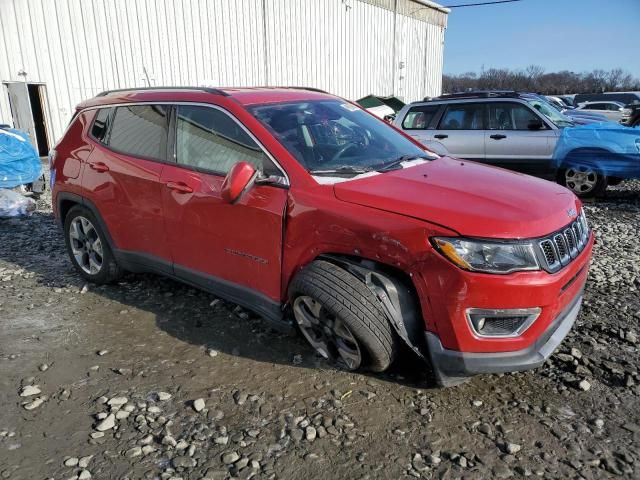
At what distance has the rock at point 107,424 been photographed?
2529mm

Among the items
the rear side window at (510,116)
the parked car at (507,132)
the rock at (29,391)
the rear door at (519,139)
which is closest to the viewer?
the rock at (29,391)

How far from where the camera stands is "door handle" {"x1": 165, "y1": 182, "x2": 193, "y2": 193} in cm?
330

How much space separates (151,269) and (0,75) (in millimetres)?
9186

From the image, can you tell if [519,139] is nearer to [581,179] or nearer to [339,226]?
[581,179]

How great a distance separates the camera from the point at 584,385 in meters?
2.75

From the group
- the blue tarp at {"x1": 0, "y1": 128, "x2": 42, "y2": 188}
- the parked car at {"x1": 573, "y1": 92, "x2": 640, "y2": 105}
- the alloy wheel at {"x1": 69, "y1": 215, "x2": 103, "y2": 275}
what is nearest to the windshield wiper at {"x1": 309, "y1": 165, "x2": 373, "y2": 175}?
the alloy wheel at {"x1": 69, "y1": 215, "x2": 103, "y2": 275}

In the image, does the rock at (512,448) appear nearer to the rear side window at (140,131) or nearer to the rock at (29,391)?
the rock at (29,391)

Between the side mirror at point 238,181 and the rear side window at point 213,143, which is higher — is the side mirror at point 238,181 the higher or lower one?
the lower one

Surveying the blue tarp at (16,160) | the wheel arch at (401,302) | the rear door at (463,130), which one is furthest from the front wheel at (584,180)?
the blue tarp at (16,160)

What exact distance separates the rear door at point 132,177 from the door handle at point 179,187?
122 mm

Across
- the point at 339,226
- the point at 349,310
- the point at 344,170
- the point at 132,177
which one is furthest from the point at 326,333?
the point at 132,177

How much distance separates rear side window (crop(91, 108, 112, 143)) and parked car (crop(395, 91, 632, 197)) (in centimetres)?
503

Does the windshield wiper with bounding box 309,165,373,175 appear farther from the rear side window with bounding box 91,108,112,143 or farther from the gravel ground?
the rear side window with bounding box 91,108,112,143

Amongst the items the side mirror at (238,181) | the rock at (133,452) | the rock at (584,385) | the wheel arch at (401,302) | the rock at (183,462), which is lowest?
the rock at (183,462)
